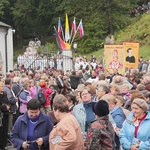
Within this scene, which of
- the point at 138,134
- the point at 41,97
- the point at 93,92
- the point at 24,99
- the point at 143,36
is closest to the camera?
the point at 138,134

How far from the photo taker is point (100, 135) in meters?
5.84

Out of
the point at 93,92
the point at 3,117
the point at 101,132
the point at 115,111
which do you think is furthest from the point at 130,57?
the point at 101,132

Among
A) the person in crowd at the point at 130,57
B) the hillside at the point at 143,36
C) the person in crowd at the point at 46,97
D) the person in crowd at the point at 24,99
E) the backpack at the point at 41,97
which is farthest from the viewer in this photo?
the hillside at the point at 143,36

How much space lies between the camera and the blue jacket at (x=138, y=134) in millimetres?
6476

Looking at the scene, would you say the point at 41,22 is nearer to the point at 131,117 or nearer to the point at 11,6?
the point at 11,6

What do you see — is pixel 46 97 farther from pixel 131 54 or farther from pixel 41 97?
pixel 131 54

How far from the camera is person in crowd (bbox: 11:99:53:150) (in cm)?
668

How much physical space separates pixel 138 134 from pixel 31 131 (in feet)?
5.43

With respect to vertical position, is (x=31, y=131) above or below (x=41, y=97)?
below

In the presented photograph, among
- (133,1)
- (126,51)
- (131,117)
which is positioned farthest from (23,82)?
(133,1)

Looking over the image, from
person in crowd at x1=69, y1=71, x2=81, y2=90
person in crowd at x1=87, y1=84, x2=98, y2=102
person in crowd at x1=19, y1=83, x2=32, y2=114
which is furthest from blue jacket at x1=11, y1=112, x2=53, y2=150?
person in crowd at x1=69, y1=71, x2=81, y2=90

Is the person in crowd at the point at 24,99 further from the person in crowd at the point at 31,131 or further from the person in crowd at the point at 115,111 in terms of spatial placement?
the person in crowd at the point at 31,131

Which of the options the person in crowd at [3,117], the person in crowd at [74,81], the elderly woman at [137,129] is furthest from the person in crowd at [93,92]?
the person in crowd at [74,81]

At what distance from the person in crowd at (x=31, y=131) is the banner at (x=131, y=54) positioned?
9.25m
